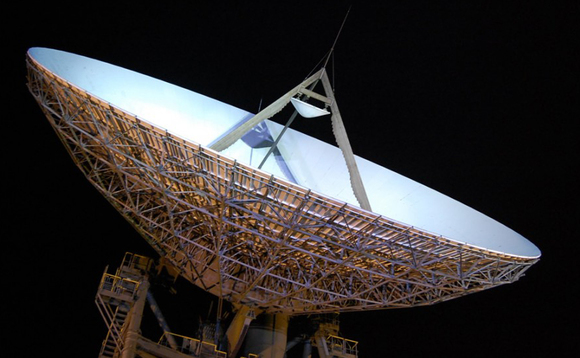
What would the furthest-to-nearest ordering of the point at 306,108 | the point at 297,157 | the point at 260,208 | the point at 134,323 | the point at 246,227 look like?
the point at 297,157
the point at 306,108
the point at 134,323
the point at 246,227
the point at 260,208

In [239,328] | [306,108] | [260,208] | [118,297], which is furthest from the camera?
[239,328]

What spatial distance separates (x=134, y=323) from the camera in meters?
19.3

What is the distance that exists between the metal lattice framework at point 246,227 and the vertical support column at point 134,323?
1.71 meters

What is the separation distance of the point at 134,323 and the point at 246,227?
548 centimetres

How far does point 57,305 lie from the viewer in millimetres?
29094

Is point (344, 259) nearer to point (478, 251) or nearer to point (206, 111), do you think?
point (478, 251)

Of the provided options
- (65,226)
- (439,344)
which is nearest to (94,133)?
(65,226)

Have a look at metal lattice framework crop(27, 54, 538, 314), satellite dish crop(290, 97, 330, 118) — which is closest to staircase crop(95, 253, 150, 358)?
metal lattice framework crop(27, 54, 538, 314)

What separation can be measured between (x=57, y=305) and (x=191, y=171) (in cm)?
1801

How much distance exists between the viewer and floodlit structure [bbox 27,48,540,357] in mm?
15156

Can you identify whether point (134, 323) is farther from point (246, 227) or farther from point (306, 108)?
point (306, 108)

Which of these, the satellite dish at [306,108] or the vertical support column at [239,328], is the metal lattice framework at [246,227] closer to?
the vertical support column at [239,328]

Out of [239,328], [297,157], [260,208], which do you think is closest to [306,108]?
[297,157]

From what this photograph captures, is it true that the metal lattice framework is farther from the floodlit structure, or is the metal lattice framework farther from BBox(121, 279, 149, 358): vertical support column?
BBox(121, 279, 149, 358): vertical support column
